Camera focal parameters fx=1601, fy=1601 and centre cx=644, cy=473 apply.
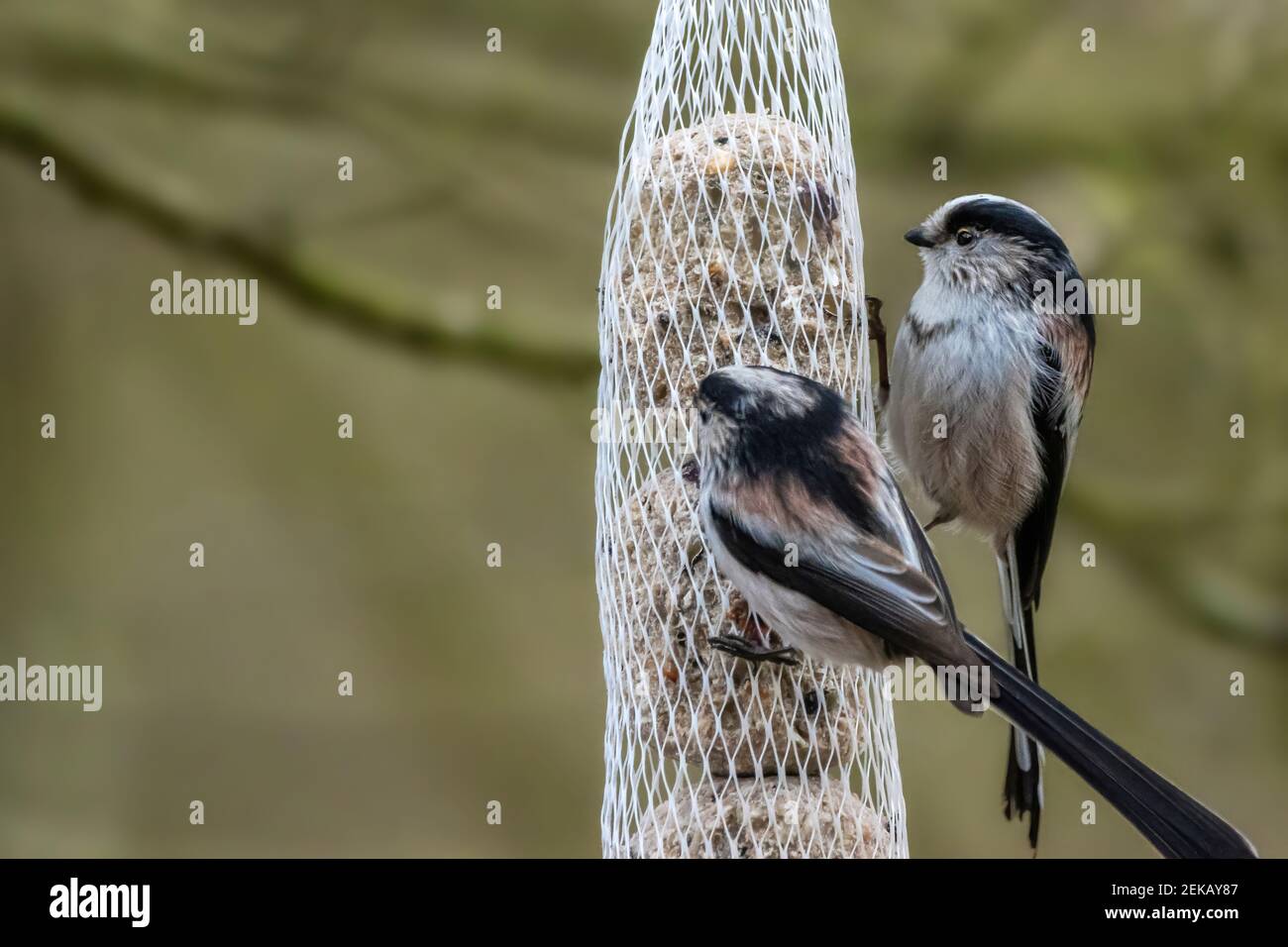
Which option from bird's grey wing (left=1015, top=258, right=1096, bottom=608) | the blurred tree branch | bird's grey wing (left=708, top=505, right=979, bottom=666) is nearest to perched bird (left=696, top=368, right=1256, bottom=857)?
bird's grey wing (left=708, top=505, right=979, bottom=666)

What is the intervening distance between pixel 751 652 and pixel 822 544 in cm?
29

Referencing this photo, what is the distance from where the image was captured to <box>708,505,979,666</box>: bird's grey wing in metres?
2.78

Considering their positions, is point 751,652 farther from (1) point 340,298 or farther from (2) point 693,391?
(1) point 340,298

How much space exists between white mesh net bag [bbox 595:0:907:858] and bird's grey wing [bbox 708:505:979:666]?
30 cm

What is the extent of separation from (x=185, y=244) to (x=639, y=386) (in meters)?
1.97

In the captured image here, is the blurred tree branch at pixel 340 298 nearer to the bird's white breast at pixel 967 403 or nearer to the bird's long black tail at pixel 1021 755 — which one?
the bird's white breast at pixel 967 403

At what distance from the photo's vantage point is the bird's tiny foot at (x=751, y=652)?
2.99m

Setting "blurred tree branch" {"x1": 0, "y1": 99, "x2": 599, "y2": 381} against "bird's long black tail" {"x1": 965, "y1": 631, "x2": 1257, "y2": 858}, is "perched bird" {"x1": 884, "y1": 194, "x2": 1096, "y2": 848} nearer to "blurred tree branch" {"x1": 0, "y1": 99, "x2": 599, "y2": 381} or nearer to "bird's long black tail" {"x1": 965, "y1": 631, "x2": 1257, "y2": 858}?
"bird's long black tail" {"x1": 965, "y1": 631, "x2": 1257, "y2": 858}

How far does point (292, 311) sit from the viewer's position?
4.75m

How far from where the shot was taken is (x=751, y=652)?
299 centimetres

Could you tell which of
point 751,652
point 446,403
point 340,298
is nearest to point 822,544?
point 751,652

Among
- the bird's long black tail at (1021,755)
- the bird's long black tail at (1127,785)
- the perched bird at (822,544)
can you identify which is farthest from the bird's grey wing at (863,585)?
the bird's long black tail at (1021,755)

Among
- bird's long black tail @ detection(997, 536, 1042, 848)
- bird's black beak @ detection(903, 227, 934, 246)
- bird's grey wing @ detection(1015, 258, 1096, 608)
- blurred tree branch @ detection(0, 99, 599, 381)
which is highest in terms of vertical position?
blurred tree branch @ detection(0, 99, 599, 381)
